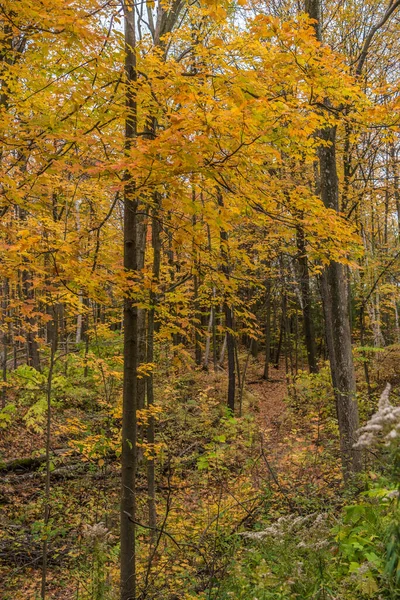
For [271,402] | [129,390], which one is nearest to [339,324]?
[129,390]

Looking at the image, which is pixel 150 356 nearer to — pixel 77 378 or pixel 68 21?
pixel 68 21

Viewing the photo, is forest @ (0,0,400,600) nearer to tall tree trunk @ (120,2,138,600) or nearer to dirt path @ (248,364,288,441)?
tall tree trunk @ (120,2,138,600)

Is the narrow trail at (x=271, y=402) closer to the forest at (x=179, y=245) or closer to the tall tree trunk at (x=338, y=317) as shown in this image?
the forest at (x=179, y=245)

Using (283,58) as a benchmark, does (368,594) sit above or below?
below

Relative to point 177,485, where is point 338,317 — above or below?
above

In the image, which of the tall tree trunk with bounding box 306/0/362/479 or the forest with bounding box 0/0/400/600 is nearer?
the forest with bounding box 0/0/400/600

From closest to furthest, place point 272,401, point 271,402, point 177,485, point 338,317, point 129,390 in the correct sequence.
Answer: point 129,390
point 338,317
point 177,485
point 271,402
point 272,401

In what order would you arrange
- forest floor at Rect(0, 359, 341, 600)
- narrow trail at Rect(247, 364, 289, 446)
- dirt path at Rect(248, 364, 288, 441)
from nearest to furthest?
forest floor at Rect(0, 359, 341, 600)
narrow trail at Rect(247, 364, 289, 446)
dirt path at Rect(248, 364, 288, 441)

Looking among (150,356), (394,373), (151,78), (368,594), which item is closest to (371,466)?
(368,594)

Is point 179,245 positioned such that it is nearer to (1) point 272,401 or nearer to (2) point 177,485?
(2) point 177,485

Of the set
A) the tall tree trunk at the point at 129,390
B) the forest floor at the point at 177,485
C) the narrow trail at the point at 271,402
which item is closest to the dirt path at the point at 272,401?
the narrow trail at the point at 271,402

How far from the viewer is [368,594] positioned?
2.32 meters

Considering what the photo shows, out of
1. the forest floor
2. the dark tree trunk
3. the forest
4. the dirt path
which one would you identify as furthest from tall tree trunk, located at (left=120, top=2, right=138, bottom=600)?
the dirt path

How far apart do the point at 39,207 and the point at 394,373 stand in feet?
41.1
